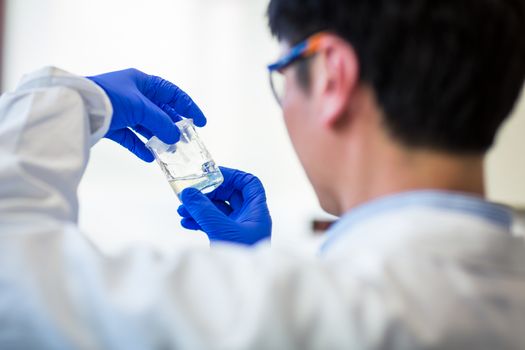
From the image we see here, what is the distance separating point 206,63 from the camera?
2660 millimetres

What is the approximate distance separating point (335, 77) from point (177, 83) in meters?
1.85

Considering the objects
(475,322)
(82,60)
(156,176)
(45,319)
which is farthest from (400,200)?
(82,60)

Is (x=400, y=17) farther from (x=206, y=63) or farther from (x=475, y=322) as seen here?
(x=206, y=63)

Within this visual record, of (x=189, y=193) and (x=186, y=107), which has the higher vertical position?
(x=186, y=107)

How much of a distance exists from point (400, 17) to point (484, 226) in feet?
0.98

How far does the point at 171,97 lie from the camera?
134 centimetres

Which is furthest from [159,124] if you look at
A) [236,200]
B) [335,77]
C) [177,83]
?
[177,83]

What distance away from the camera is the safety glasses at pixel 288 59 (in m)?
0.88

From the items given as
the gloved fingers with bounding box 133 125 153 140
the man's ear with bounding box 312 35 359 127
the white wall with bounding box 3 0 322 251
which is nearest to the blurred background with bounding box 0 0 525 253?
the white wall with bounding box 3 0 322 251

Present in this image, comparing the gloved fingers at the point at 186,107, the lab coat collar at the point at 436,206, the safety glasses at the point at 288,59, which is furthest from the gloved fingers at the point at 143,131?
the lab coat collar at the point at 436,206

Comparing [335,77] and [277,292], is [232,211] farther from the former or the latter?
[277,292]

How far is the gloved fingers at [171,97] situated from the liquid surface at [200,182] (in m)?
0.14

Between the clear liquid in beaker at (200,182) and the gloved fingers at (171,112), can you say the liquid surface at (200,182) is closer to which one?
the clear liquid in beaker at (200,182)

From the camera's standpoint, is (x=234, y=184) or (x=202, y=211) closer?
(x=202, y=211)
